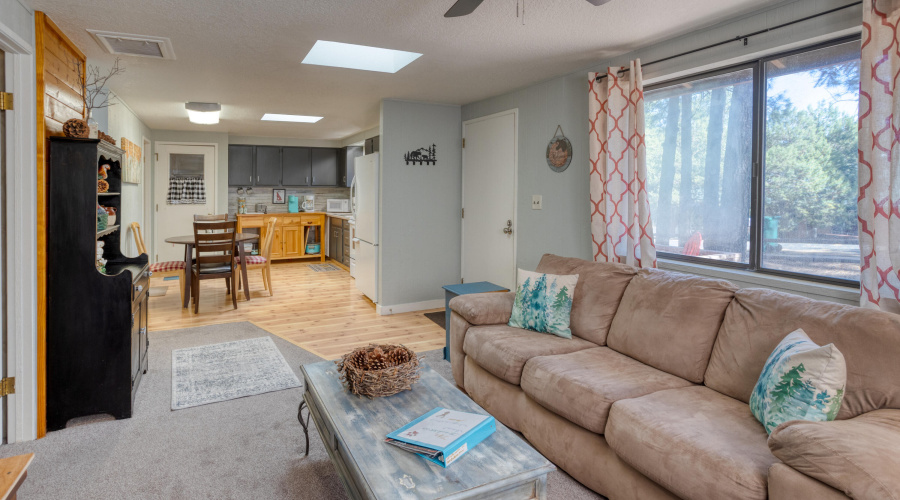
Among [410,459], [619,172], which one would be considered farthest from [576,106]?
[410,459]

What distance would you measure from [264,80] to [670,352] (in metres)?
3.70

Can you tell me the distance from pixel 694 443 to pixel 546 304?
137 cm

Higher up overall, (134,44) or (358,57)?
(358,57)

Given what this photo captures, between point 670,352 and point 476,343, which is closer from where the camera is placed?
point 670,352

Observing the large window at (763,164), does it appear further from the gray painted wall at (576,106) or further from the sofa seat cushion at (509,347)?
the sofa seat cushion at (509,347)

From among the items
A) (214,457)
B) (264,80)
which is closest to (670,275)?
(214,457)

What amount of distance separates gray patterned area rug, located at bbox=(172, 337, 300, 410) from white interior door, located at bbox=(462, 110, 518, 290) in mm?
2153

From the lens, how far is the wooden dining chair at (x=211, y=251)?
5.15 metres

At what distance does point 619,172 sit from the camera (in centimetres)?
340

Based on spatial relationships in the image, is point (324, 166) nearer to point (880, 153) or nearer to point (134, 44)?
point (134, 44)

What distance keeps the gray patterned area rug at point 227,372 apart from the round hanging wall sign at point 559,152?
2.52 metres

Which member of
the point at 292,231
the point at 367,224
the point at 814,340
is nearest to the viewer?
the point at 814,340

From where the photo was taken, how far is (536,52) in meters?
3.42

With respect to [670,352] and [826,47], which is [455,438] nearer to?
[670,352]
